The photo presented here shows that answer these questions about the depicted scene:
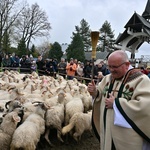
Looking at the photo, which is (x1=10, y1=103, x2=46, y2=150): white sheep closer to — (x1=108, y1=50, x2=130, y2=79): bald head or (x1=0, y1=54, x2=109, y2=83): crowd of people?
(x1=108, y1=50, x2=130, y2=79): bald head

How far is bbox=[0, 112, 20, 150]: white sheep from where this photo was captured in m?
4.31

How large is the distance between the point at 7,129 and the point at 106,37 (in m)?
64.9

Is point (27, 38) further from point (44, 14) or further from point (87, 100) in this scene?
point (87, 100)

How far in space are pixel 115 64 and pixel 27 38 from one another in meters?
43.5

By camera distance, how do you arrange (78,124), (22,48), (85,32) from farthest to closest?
1. (85,32)
2. (22,48)
3. (78,124)

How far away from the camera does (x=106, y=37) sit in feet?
221

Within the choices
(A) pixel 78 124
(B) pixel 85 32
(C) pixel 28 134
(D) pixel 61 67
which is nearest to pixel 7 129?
(C) pixel 28 134

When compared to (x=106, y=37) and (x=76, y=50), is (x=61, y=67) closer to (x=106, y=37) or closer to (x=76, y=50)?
(x=76, y=50)

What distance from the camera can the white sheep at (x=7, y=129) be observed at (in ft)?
14.1

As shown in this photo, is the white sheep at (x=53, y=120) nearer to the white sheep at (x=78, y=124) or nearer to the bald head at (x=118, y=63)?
the white sheep at (x=78, y=124)

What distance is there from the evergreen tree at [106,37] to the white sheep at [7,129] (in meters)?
63.4

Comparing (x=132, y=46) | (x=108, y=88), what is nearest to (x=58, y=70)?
(x=108, y=88)

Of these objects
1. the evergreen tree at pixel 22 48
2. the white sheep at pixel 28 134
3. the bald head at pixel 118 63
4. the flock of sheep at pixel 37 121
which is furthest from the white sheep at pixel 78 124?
the evergreen tree at pixel 22 48

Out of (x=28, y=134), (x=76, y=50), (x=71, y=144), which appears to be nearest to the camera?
(x=28, y=134)
